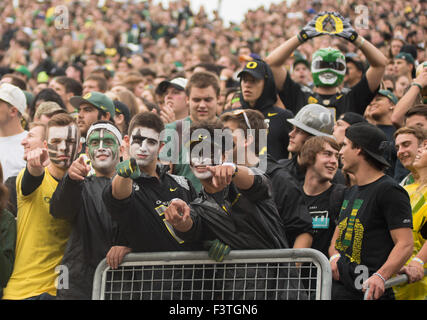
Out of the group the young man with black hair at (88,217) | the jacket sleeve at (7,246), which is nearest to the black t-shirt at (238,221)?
the young man with black hair at (88,217)

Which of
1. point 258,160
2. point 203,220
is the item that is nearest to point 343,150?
point 258,160

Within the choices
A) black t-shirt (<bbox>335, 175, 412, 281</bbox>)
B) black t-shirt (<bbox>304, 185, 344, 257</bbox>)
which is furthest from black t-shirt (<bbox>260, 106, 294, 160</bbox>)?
black t-shirt (<bbox>335, 175, 412, 281</bbox>)

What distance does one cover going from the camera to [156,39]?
2144 centimetres

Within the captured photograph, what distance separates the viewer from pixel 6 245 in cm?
443

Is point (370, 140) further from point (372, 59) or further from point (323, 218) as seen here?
point (372, 59)

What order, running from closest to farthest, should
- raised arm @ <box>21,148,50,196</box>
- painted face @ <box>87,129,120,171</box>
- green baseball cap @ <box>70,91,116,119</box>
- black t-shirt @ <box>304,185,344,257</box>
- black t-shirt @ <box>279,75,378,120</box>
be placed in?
raised arm @ <box>21,148,50,196</box>
painted face @ <box>87,129,120,171</box>
black t-shirt @ <box>304,185,344,257</box>
green baseball cap @ <box>70,91,116,119</box>
black t-shirt @ <box>279,75,378,120</box>

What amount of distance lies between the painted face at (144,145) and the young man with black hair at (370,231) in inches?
54.2

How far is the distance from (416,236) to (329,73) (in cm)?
251

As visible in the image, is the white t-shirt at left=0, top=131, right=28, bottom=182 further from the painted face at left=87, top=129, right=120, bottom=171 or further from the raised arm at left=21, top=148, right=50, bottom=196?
the painted face at left=87, top=129, right=120, bottom=171

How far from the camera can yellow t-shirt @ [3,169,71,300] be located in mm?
4500

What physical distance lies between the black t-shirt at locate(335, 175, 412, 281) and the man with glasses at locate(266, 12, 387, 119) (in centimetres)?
218

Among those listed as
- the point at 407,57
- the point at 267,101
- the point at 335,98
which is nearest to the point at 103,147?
the point at 267,101

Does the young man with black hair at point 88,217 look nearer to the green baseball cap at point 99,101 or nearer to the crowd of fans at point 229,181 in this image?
the crowd of fans at point 229,181
